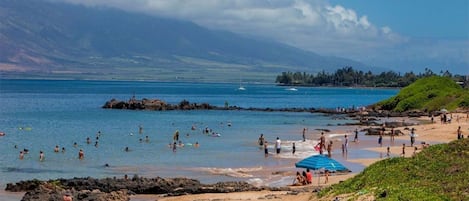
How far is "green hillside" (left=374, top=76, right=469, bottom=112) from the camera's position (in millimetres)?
91125

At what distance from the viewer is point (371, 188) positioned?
1947 cm

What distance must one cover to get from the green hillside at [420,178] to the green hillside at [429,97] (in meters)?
69.3

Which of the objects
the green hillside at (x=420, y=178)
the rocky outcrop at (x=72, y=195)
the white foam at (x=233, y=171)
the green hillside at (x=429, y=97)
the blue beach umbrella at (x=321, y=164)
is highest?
the green hillside at (x=429, y=97)

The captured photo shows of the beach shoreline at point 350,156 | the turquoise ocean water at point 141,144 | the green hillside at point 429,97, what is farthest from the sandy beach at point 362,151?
the green hillside at point 429,97

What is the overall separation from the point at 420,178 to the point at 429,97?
8025 centimetres

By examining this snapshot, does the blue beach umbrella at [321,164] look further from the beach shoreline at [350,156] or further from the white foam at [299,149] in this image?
the white foam at [299,149]

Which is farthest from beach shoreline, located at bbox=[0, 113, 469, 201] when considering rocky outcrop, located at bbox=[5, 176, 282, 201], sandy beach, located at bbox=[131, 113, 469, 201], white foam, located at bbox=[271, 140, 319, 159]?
white foam, located at bbox=[271, 140, 319, 159]

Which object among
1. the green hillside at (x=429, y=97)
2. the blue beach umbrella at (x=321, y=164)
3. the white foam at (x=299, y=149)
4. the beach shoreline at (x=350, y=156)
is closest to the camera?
the beach shoreline at (x=350, y=156)

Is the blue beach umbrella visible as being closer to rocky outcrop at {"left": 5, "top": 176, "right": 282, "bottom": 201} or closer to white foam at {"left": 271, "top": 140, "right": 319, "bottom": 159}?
rocky outcrop at {"left": 5, "top": 176, "right": 282, "bottom": 201}

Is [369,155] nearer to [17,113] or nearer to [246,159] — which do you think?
[246,159]

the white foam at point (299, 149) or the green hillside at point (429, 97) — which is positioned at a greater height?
the green hillside at point (429, 97)

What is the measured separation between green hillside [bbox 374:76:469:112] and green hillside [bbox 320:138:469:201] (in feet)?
227

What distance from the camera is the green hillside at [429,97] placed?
299 ft

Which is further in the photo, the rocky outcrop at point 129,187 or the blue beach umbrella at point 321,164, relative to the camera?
the blue beach umbrella at point 321,164
